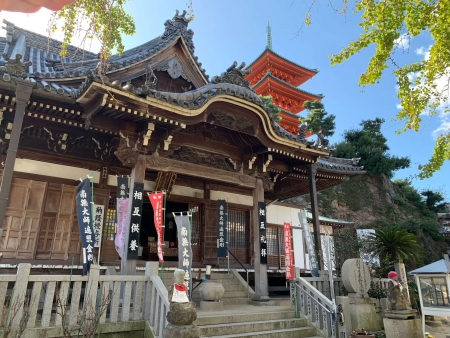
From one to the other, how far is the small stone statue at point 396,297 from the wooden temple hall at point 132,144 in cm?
294

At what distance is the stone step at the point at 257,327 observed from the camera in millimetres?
6574

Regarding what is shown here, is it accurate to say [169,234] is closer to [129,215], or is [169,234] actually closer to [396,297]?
[129,215]

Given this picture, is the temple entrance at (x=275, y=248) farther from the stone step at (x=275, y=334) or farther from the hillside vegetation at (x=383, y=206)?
the hillside vegetation at (x=383, y=206)

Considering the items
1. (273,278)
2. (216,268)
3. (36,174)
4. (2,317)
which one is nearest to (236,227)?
(216,268)

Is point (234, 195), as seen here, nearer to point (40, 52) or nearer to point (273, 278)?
point (273, 278)

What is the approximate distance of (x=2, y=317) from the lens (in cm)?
500

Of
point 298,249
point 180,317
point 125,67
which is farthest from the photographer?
point 298,249

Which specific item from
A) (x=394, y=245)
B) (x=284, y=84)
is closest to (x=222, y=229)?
(x=394, y=245)

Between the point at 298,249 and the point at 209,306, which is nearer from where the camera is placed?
the point at 209,306

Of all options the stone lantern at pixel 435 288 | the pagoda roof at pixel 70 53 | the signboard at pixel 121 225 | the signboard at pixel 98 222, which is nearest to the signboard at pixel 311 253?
the stone lantern at pixel 435 288

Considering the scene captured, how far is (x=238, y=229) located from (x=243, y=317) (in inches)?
238

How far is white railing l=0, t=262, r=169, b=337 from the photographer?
5176 millimetres

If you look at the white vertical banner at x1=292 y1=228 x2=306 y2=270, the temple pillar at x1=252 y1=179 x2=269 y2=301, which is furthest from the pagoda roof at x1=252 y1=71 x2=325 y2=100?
the temple pillar at x1=252 y1=179 x2=269 y2=301

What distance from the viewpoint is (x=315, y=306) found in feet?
26.0
